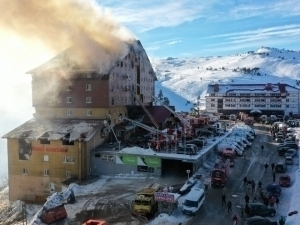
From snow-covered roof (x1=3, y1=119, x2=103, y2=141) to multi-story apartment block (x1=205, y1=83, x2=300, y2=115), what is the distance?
196ft

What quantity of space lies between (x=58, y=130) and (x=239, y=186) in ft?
72.3

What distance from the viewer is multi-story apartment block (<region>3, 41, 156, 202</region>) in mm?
41938

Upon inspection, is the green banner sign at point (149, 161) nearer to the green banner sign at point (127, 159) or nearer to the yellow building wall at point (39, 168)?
the green banner sign at point (127, 159)

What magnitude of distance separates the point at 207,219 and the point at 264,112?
7364 centimetres

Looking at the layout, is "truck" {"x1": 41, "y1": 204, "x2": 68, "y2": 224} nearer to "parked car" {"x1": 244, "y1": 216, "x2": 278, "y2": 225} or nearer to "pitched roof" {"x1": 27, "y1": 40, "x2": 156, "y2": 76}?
"parked car" {"x1": 244, "y1": 216, "x2": 278, "y2": 225}

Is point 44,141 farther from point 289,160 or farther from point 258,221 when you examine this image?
point 289,160

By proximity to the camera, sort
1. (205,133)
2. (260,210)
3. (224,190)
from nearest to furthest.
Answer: (260,210), (224,190), (205,133)

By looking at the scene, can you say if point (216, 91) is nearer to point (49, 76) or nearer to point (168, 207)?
point (49, 76)

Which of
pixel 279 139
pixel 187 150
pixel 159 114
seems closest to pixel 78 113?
pixel 159 114

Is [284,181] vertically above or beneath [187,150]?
beneath

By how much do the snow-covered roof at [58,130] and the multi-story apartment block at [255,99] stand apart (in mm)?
→ 59674

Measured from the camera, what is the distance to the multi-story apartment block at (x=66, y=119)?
4194 centimetres

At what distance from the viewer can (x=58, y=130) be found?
43656 millimetres

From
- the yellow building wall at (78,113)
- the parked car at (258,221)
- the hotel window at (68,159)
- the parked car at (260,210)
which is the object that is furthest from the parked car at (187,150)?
the parked car at (258,221)
